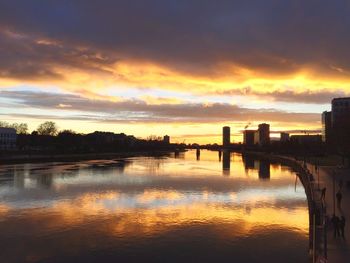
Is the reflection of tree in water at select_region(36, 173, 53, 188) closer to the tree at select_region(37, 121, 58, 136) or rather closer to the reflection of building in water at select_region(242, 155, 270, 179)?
the reflection of building in water at select_region(242, 155, 270, 179)

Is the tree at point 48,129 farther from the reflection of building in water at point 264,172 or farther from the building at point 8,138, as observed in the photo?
the reflection of building in water at point 264,172

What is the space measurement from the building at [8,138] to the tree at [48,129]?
11373mm

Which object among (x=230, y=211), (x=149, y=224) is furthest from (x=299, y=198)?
(x=149, y=224)

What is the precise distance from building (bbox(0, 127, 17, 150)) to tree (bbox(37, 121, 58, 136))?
11.4 m

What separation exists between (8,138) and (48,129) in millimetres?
17840

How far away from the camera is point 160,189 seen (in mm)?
45594

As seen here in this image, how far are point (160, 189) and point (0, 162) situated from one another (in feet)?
185

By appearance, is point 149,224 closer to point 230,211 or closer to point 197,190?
point 230,211

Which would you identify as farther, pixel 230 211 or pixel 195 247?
pixel 230 211

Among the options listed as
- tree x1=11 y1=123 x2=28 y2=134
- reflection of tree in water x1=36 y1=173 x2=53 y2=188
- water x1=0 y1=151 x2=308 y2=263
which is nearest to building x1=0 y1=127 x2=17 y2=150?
tree x1=11 y1=123 x2=28 y2=134

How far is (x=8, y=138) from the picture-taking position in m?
176

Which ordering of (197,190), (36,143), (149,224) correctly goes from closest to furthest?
(149,224), (197,190), (36,143)

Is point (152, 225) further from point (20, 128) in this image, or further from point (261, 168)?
point (20, 128)

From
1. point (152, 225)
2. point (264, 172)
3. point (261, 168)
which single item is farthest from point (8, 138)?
point (152, 225)
